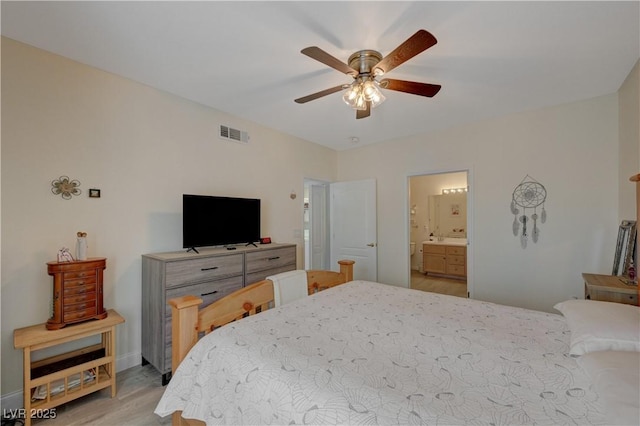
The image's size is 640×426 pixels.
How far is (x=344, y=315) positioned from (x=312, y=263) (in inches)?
139

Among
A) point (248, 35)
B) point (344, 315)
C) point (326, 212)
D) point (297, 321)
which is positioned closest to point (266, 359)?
point (297, 321)

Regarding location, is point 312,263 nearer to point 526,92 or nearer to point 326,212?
point 326,212

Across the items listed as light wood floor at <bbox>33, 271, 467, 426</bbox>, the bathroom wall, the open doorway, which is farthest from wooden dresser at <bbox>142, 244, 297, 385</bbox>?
the bathroom wall

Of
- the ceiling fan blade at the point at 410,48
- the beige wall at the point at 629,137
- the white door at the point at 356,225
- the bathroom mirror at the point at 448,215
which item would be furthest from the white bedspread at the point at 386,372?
the bathroom mirror at the point at 448,215

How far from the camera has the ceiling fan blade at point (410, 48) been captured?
1.41 m

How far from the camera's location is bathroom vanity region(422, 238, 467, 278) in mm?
5844

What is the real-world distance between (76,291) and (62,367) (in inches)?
20.7

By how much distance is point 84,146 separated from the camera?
7.50ft

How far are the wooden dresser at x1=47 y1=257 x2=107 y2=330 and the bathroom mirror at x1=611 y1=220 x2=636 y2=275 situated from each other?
435cm

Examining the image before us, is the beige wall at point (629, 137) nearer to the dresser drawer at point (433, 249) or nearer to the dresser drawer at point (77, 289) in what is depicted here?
the dresser drawer at point (433, 249)

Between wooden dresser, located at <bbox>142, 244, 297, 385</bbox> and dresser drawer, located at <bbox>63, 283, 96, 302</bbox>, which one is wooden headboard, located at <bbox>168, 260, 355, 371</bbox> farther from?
dresser drawer, located at <bbox>63, 283, 96, 302</bbox>

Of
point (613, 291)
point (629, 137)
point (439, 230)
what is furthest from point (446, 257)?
point (613, 291)

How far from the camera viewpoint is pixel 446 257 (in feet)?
19.9

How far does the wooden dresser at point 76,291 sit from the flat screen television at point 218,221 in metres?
0.72
